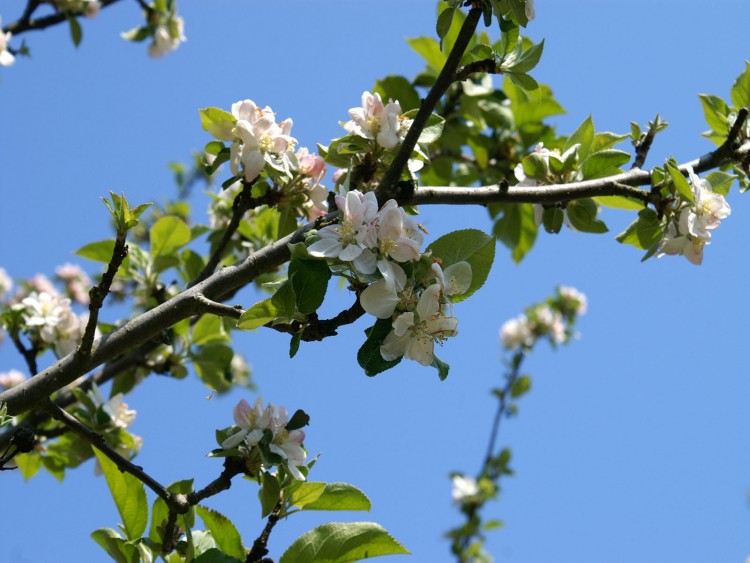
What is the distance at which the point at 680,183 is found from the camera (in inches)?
69.4

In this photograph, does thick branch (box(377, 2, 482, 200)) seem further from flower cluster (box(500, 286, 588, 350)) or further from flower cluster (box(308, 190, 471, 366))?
flower cluster (box(500, 286, 588, 350))

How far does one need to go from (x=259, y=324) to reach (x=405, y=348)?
0.27 m

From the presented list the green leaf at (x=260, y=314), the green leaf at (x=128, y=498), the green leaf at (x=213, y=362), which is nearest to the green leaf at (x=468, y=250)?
the green leaf at (x=260, y=314)

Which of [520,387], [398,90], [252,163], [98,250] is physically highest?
[520,387]

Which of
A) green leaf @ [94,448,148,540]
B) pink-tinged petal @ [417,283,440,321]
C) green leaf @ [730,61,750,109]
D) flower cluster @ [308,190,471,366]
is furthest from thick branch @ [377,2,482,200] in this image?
green leaf @ [730,61,750,109]

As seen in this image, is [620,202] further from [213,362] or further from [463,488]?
[463,488]

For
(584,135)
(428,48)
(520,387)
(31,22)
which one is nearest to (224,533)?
(584,135)

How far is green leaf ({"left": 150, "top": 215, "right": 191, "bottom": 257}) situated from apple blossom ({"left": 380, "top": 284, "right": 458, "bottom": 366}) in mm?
1510

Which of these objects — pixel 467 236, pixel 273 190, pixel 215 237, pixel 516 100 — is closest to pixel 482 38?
pixel 516 100

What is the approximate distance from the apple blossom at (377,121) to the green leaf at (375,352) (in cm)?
58

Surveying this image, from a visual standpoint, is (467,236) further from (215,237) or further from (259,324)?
(215,237)

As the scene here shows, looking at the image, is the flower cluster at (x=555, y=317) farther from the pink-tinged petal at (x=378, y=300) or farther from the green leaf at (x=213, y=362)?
the pink-tinged petal at (x=378, y=300)

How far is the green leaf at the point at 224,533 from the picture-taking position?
1.69m

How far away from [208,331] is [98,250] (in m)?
0.49
